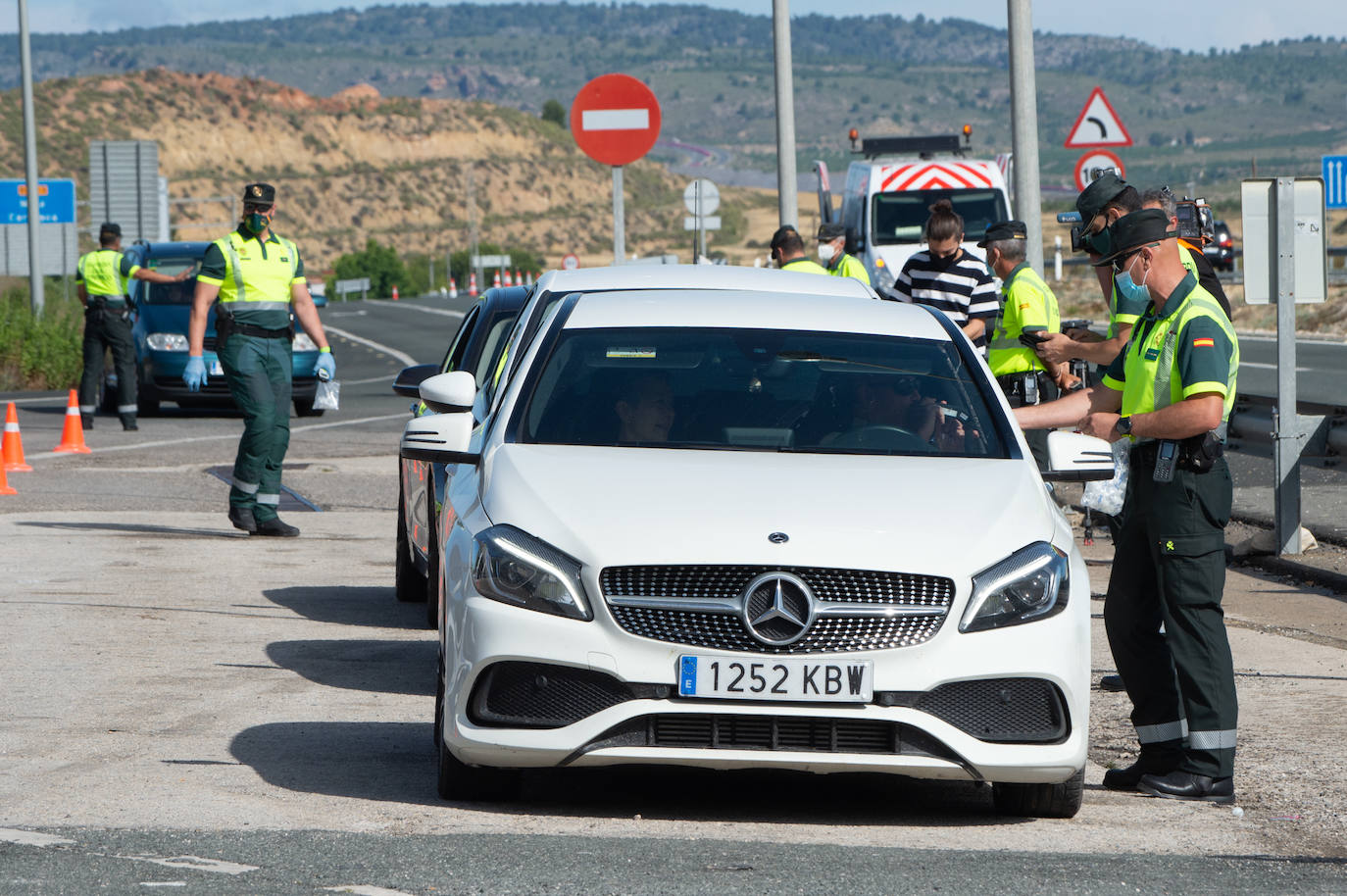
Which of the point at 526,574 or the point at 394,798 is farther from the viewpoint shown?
the point at 394,798

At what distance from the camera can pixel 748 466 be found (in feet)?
19.3

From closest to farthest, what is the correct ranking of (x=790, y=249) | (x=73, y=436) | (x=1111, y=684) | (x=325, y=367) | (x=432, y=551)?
(x=1111, y=684) < (x=432, y=551) < (x=325, y=367) < (x=790, y=249) < (x=73, y=436)

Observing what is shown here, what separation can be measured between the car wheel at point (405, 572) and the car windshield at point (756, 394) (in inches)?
134

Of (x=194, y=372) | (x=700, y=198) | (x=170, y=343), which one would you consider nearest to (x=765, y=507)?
(x=194, y=372)

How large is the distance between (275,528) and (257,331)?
1.32m

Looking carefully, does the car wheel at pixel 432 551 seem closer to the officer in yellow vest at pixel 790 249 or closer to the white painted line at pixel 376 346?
the officer in yellow vest at pixel 790 249

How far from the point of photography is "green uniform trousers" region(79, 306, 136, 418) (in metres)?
20.9

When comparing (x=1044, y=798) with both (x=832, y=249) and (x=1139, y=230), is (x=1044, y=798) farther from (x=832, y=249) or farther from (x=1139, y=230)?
(x=832, y=249)

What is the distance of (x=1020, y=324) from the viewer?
9.51m

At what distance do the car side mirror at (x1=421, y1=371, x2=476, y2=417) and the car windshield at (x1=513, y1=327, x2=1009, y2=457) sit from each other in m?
0.24

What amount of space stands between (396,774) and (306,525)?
306 inches

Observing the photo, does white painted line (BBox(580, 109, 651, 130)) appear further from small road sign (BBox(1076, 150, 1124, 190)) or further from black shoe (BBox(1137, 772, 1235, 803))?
black shoe (BBox(1137, 772, 1235, 803))

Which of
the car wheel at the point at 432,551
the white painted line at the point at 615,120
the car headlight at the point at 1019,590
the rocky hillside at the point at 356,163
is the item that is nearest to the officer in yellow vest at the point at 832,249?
the white painted line at the point at 615,120

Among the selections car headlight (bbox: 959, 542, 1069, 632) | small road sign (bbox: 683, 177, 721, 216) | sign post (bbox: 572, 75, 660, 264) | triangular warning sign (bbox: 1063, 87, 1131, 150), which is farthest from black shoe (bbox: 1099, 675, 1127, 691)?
small road sign (bbox: 683, 177, 721, 216)
